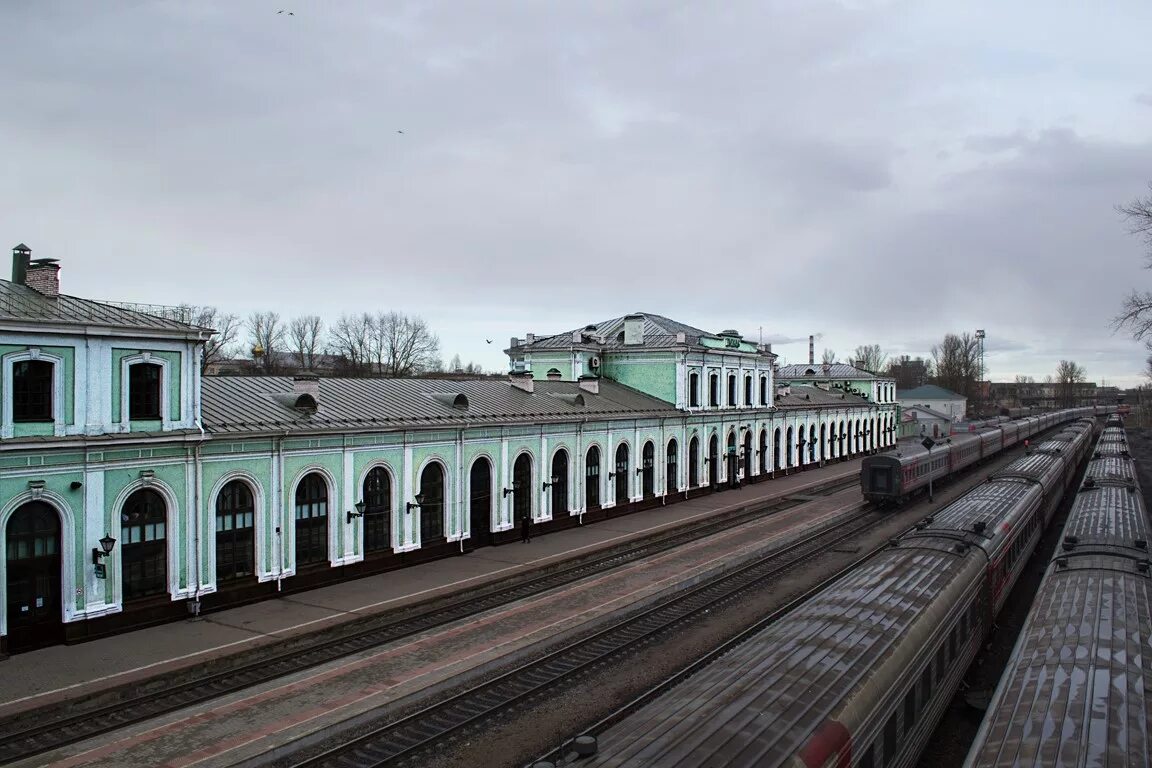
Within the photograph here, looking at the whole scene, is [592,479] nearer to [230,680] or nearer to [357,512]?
[357,512]

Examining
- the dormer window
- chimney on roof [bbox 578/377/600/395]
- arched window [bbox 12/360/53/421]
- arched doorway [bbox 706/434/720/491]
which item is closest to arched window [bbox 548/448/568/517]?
chimney on roof [bbox 578/377/600/395]

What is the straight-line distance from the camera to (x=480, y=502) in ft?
86.1

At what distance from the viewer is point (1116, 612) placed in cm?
1028

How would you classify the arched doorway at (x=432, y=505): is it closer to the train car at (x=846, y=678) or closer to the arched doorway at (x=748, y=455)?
the train car at (x=846, y=678)

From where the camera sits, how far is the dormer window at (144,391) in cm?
1716

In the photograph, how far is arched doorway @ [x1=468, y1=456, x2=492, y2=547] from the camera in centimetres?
2581

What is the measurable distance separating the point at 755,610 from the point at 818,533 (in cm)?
1192

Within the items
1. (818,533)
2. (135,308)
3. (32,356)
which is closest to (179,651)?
(32,356)

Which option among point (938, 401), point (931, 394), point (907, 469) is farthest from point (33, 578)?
point (931, 394)

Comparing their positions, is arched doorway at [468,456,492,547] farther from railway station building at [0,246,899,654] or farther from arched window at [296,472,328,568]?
arched window at [296,472,328,568]

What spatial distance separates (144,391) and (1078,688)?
17.8 m

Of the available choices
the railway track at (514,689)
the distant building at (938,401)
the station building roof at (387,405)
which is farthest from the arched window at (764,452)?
the distant building at (938,401)

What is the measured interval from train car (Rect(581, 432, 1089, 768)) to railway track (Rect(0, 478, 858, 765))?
28.1 ft

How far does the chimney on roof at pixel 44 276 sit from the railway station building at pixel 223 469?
0.16 ft
